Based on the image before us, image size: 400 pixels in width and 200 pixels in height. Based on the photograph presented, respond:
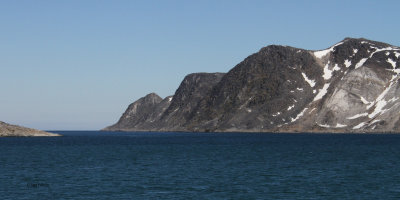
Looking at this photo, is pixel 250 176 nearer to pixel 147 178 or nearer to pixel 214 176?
pixel 214 176

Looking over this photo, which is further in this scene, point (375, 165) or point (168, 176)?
point (375, 165)

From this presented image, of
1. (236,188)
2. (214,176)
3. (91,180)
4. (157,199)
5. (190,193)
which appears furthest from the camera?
(214,176)

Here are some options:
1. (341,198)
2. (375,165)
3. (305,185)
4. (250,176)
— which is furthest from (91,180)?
(375,165)

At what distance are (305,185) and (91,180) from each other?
23962mm

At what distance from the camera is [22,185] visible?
57906mm

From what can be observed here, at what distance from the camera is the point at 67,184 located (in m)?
Result: 59.0

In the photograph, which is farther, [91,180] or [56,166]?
[56,166]

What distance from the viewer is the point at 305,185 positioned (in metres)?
57.8

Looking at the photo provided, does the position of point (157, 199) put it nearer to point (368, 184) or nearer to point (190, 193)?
point (190, 193)

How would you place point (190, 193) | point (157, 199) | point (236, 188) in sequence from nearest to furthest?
point (157, 199)
point (190, 193)
point (236, 188)

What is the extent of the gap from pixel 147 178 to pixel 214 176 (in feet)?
27.1

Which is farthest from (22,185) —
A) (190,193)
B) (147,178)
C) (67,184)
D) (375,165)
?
(375,165)

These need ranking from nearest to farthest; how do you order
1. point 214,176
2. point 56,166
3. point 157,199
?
point 157,199 < point 214,176 < point 56,166

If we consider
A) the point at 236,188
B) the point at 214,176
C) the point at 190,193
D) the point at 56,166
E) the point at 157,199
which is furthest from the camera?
the point at 56,166
